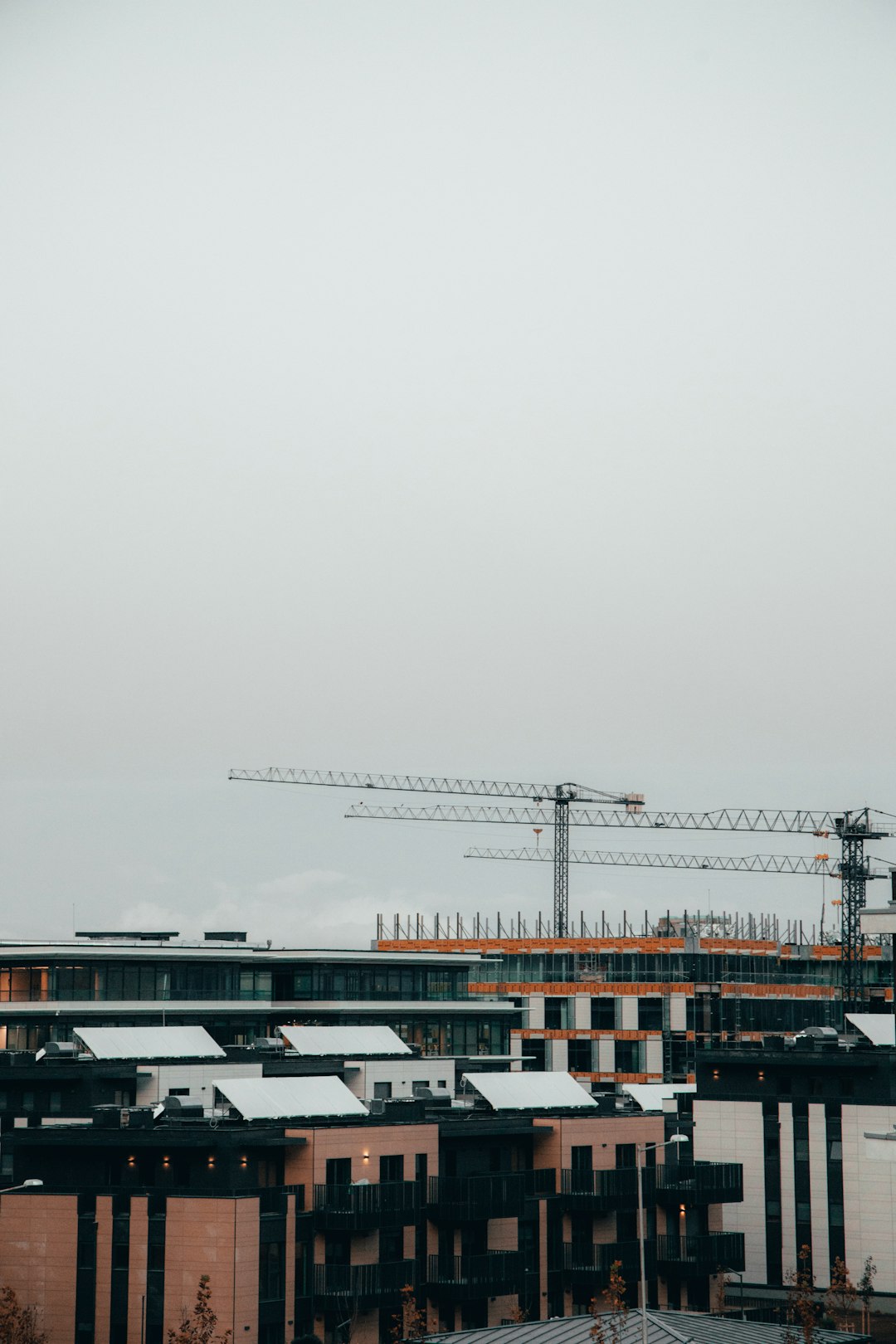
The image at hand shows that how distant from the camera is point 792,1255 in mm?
116188

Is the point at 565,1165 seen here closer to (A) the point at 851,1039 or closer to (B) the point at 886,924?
(B) the point at 886,924

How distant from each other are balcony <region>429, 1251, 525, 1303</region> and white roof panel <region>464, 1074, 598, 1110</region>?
1130 cm

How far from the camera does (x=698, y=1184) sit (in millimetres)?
106125

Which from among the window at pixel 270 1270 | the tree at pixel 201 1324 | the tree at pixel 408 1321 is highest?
the window at pixel 270 1270

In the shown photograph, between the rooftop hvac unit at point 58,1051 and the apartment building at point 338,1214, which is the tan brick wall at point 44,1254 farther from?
the rooftop hvac unit at point 58,1051

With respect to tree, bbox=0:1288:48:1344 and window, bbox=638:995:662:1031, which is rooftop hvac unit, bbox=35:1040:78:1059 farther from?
window, bbox=638:995:662:1031

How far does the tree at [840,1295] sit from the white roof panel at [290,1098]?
26.2 metres

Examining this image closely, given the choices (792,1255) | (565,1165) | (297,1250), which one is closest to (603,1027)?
(792,1255)

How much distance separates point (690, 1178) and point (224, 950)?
1944 inches

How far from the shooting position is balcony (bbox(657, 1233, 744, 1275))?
4058 inches

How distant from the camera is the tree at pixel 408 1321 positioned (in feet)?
288

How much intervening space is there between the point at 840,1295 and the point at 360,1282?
29.0 meters

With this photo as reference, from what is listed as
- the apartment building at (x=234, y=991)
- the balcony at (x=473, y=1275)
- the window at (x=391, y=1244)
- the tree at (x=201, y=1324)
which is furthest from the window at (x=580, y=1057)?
the tree at (x=201, y=1324)

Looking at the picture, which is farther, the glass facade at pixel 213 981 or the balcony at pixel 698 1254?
the glass facade at pixel 213 981
